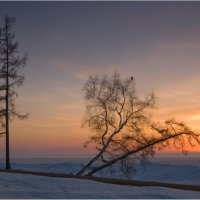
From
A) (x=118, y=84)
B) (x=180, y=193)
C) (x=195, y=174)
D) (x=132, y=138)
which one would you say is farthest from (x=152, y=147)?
(x=195, y=174)

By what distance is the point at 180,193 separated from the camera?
52.5 ft

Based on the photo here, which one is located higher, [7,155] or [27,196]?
[7,155]

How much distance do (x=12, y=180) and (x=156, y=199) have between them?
237 inches

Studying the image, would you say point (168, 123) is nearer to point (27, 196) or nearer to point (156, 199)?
point (156, 199)

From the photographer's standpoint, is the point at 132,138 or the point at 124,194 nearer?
the point at 124,194

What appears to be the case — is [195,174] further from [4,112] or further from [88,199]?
[88,199]

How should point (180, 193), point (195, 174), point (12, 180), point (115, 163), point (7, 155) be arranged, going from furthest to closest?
point (195, 174) < point (115, 163) < point (7, 155) < point (12, 180) < point (180, 193)

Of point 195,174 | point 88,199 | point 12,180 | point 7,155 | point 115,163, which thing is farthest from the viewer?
point 195,174

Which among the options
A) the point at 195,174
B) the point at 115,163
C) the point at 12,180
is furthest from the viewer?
the point at 195,174

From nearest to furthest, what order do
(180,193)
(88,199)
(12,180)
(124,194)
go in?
1. (88,199)
2. (124,194)
3. (180,193)
4. (12,180)

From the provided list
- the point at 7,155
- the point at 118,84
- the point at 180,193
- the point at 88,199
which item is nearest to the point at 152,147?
the point at 118,84

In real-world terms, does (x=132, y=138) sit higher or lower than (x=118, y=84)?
lower

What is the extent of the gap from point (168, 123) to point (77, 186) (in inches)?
556

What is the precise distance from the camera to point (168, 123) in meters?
29.3
